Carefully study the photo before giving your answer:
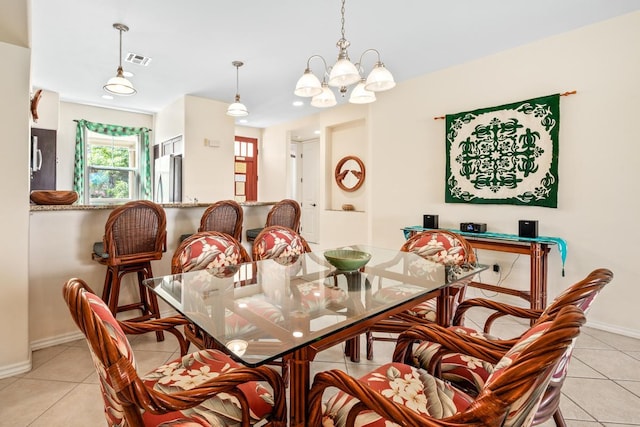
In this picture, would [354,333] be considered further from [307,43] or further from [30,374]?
[307,43]

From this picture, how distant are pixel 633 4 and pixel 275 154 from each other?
18.9 ft

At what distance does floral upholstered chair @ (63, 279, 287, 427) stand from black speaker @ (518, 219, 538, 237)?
110 inches

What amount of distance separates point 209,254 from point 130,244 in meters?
0.76

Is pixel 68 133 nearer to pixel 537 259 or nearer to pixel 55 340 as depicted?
pixel 55 340

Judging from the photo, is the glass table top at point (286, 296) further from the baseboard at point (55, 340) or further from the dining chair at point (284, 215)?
the baseboard at point (55, 340)

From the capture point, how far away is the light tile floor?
1.64 m

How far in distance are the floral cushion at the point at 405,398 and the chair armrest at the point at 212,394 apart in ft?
0.56

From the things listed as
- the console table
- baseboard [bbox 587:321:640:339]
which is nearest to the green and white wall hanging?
the console table

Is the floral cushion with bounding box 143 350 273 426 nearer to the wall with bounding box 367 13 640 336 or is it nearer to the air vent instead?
the wall with bounding box 367 13 640 336

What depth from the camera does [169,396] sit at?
84cm

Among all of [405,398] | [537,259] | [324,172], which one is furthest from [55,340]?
[324,172]

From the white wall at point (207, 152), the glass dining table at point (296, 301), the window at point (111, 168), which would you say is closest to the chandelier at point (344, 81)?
the glass dining table at point (296, 301)

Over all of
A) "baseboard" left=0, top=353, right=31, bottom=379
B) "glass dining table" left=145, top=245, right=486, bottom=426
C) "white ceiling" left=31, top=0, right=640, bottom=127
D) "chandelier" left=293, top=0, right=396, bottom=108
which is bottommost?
"baseboard" left=0, top=353, right=31, bottom=379

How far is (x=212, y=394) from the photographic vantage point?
0.91m
